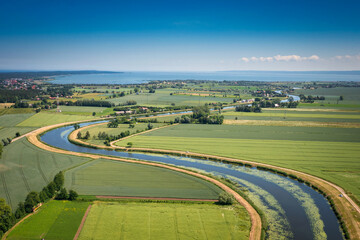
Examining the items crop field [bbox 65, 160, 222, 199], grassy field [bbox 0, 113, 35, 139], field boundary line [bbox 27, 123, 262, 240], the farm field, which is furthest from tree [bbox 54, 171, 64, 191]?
the farm field

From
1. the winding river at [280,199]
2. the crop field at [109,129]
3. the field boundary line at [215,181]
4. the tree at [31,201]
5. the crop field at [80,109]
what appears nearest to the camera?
Result: the field boundary line at [215,181]

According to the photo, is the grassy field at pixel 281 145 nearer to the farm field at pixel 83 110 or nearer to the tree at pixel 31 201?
the tree at pixel 31 201

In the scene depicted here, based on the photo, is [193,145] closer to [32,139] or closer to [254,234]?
[254,234]

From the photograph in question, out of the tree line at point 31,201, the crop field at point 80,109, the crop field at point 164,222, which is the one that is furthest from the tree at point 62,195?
the crop field at point 80,109

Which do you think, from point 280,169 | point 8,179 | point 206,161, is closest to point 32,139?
point 8,179

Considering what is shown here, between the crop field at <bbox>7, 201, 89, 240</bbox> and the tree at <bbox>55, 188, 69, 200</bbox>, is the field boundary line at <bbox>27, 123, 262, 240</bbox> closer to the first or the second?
the tree at <bbox>55, 188, 69, 200</bbox>
